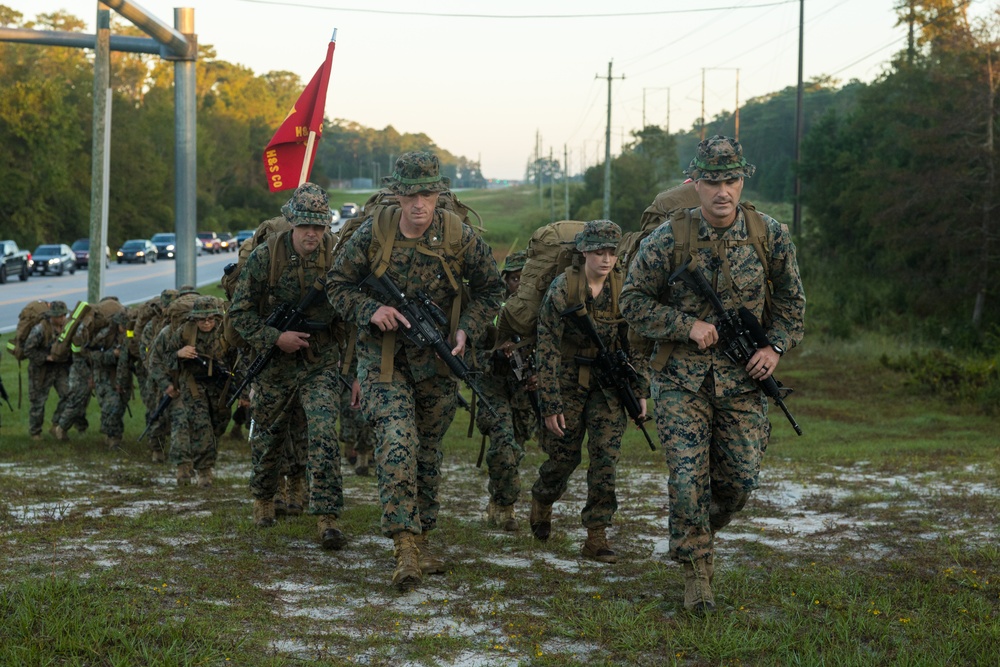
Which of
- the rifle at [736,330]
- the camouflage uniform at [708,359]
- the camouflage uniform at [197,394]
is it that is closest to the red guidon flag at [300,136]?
the camouflage uniform at [197,394]

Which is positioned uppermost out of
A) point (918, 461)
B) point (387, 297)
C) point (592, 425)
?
point (387, 297)

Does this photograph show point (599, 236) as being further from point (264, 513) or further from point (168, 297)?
point (168, 297)

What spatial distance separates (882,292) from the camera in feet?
123

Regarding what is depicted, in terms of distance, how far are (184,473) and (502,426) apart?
3.82 metres

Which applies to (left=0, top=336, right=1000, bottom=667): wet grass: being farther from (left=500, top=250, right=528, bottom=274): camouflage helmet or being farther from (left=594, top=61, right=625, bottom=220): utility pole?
(left=594, top=61, right=625, bottom=220): utility pole

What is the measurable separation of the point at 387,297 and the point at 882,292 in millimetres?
32528

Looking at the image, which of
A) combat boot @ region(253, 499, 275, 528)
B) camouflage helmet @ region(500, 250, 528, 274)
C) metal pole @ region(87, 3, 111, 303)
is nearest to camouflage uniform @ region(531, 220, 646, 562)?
camouflage helmet @ region(500, 250, 528, 274)

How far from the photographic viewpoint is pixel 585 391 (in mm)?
7781

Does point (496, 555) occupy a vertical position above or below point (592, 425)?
below

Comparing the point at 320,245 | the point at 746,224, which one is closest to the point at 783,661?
the point at 746,224

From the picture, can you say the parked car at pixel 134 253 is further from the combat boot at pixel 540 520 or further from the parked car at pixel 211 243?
the combat boot at pixel 540 520

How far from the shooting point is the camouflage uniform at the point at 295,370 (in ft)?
25.9

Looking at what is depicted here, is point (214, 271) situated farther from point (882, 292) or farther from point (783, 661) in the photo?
point (783, 661)

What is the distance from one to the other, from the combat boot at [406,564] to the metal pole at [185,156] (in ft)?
38.7
